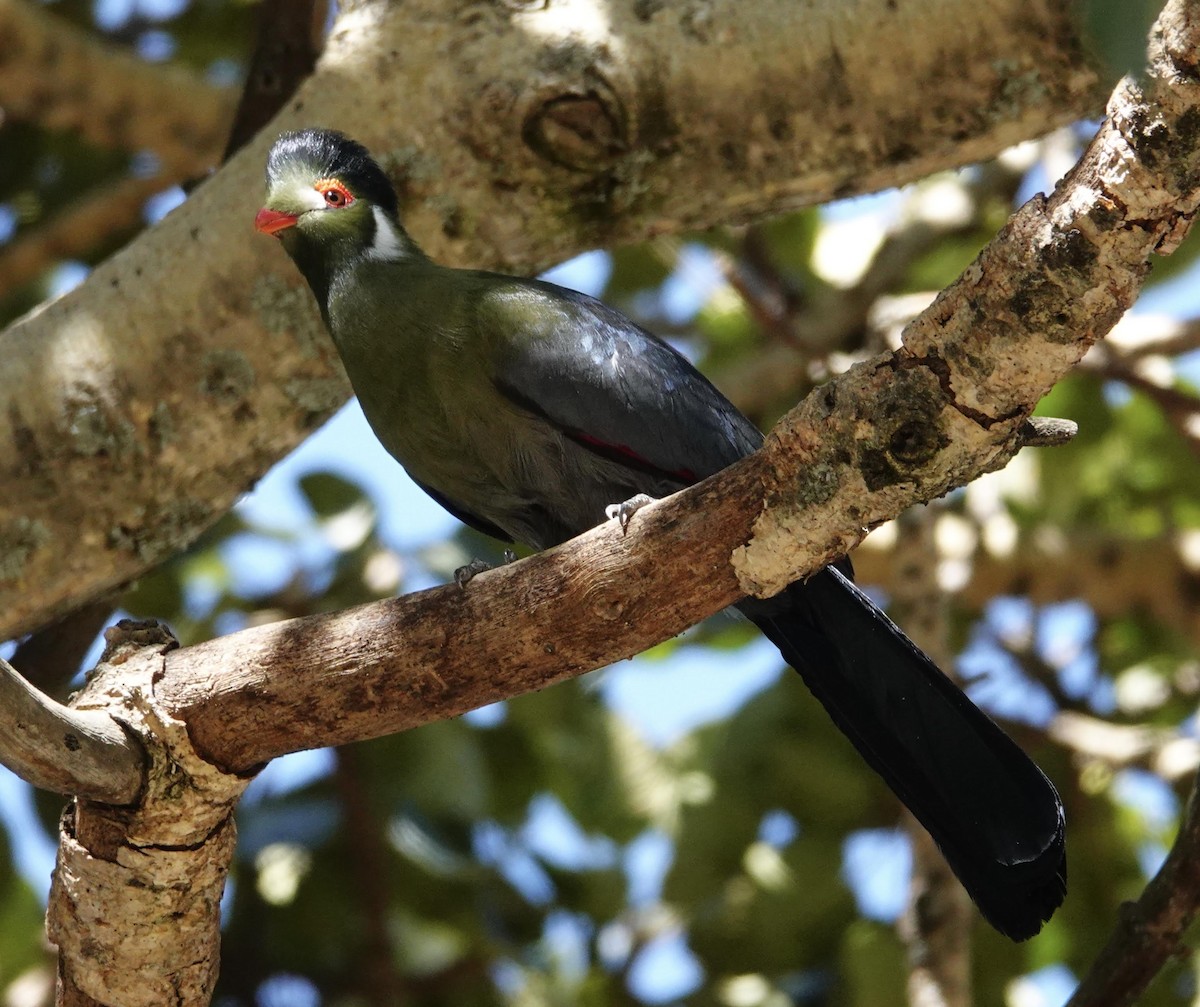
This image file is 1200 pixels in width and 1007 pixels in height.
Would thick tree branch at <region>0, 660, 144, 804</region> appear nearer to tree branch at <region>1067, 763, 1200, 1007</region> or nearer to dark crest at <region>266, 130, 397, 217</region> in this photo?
dark crest at <region>266, 130, 397, 217</region>

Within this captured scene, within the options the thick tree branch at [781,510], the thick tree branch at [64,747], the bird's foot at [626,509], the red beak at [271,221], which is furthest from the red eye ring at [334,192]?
the thick tree branch at [64,747]

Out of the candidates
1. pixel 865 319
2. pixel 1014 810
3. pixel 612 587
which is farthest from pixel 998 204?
pixel 612 587

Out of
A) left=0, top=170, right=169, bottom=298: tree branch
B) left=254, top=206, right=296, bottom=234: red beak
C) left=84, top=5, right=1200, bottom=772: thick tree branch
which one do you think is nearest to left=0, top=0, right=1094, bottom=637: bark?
left=254, top=206, right=296, bottom=234: red beak

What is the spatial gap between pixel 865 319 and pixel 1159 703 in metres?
1.69

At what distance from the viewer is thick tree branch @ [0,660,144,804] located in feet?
6.72

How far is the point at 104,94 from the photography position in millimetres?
5133

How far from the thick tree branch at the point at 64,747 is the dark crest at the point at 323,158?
136 centimetres

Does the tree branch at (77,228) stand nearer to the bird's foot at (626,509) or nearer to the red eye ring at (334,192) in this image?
the red eye ring at (334,192)

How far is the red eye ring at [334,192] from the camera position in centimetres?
318

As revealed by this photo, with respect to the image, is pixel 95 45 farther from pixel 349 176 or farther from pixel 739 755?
pixel 739 755

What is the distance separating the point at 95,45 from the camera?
5176 millimetres

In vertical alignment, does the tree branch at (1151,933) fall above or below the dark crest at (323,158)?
below

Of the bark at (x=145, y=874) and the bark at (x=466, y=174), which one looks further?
the bark at (x=466, y=174)

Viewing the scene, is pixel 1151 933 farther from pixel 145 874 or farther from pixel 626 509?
pixel 145 874
